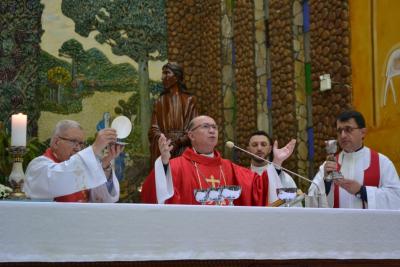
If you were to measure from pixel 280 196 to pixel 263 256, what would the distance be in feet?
2.72

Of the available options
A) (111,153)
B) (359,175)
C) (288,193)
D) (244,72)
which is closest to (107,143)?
(111,153)

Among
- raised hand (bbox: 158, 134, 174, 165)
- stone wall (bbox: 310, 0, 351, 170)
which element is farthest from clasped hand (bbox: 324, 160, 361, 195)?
stone wall (bbox: 310, 0, 351, 170)

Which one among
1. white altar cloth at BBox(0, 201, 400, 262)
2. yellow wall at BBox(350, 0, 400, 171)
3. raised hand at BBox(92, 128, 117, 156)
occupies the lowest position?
white altar cloth at BBox(0, 201, 400, 262)

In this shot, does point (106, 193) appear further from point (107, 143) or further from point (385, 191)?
point (385, 191)

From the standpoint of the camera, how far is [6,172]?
25.0 ft

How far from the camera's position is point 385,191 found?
490cm

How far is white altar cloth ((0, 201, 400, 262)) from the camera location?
2.95m

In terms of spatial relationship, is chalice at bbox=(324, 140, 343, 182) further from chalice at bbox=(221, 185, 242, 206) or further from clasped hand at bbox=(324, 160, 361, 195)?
chalice at bbox=(221, 185, 242, 206)

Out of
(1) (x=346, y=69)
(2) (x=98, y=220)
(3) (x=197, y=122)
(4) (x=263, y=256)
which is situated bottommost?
(4) (x=263, y=256)

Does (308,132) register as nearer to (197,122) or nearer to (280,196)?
(197,122)

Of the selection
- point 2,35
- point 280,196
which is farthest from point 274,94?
point 280,196

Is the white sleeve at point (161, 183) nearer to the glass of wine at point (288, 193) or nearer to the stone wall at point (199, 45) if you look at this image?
the glass of wine at point (288, 193)

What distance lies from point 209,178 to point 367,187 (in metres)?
1.14

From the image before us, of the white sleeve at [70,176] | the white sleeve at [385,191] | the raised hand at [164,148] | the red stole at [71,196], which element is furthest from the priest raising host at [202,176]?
the white sleeve at [70,176]
